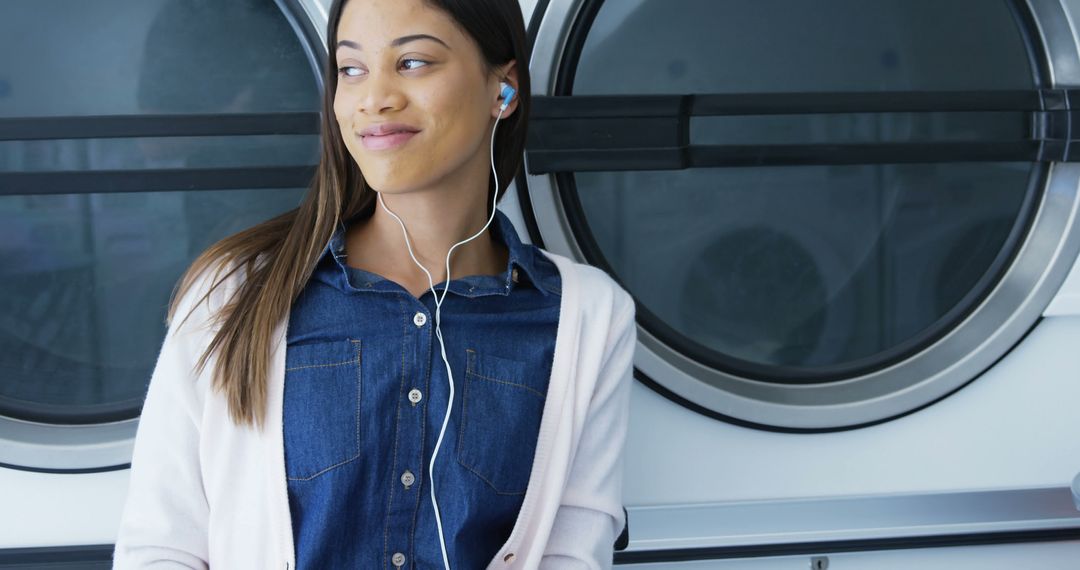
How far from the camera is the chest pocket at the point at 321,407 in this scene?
109cm

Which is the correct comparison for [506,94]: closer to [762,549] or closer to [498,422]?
[498,422]

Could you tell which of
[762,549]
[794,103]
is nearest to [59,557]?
[762,549]

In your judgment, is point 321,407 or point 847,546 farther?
point 847,546

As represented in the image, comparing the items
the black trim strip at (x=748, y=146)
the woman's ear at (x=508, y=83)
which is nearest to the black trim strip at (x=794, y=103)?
the black trim strip at (x=748, y=146)

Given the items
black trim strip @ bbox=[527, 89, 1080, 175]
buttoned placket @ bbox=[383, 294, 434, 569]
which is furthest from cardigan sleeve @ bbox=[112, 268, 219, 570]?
black trim strip @ bbox=[527, 89, 1080, 175]

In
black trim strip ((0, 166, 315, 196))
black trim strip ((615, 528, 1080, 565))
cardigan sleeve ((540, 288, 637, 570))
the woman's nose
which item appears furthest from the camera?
black trim strip ((615, 528, 1080, 565))

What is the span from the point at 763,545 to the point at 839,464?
0.19 metres

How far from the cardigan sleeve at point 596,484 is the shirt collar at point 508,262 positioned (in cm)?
12

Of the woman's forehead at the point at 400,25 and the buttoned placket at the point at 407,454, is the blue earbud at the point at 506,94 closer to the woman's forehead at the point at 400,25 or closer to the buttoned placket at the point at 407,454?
the woman's forehead at the point at 400,25

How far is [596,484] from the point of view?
1205 millimetres

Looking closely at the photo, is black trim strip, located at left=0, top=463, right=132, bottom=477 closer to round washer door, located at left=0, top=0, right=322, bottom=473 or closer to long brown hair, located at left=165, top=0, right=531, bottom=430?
round washer door, located at left=0, top=0, right=322, bottom=473

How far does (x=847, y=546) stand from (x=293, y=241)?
1021 millimetres

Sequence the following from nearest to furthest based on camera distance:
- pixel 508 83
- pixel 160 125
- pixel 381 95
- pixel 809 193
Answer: pixel 381 95, pixel 508 83, pixel 160 125, pixel 809 193

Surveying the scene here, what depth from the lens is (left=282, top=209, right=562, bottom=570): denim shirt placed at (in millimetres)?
1097
